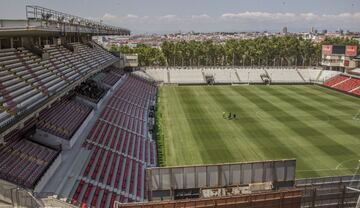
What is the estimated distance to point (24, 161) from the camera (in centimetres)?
1534

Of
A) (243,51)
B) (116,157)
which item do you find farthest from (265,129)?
(243,51)

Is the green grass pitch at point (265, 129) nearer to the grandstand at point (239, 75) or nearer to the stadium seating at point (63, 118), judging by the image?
the stadium seating at point (63, 118)

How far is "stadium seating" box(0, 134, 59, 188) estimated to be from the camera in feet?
45.1

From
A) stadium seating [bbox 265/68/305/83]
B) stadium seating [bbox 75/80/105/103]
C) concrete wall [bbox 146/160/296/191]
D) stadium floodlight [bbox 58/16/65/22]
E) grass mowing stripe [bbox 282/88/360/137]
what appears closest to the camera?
concrete wall [bbox 146/160/296/191]

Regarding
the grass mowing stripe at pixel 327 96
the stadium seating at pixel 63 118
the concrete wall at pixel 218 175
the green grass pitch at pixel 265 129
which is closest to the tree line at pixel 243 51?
the grass mowing stripe at pixel 327 96

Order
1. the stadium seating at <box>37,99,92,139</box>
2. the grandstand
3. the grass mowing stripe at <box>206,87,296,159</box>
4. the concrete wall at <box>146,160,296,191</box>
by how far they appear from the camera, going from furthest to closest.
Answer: the grandstand, the grass mowing stripe at <box>206,87,296,159</box>, the stadium seating at <box>37,99,92,139</box>, the concrete wall at <box>146,160,296,191</box>

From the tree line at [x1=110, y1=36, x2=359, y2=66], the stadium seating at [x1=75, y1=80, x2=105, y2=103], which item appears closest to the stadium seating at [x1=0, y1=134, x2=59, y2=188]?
the stadium seating at [x1=75, y1=80, x2=105, y2=103]

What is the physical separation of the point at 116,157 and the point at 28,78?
22.9 ft

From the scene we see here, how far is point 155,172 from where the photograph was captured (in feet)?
45.9

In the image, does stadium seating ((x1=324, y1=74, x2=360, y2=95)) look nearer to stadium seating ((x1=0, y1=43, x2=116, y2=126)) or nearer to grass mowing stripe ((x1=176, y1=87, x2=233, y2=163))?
grass mowing stripe ((x1=176, y1=87, x2=233, y2=163))

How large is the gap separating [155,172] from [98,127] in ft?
41.8

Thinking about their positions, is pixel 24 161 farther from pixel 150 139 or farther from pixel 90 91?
pixel 90 91

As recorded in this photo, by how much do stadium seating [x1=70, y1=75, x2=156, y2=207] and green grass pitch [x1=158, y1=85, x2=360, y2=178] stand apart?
245cm

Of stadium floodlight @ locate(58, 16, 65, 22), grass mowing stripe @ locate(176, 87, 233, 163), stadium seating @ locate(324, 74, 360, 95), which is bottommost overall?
grass mowing stripe @ locate(176, 87, 233, 163)
